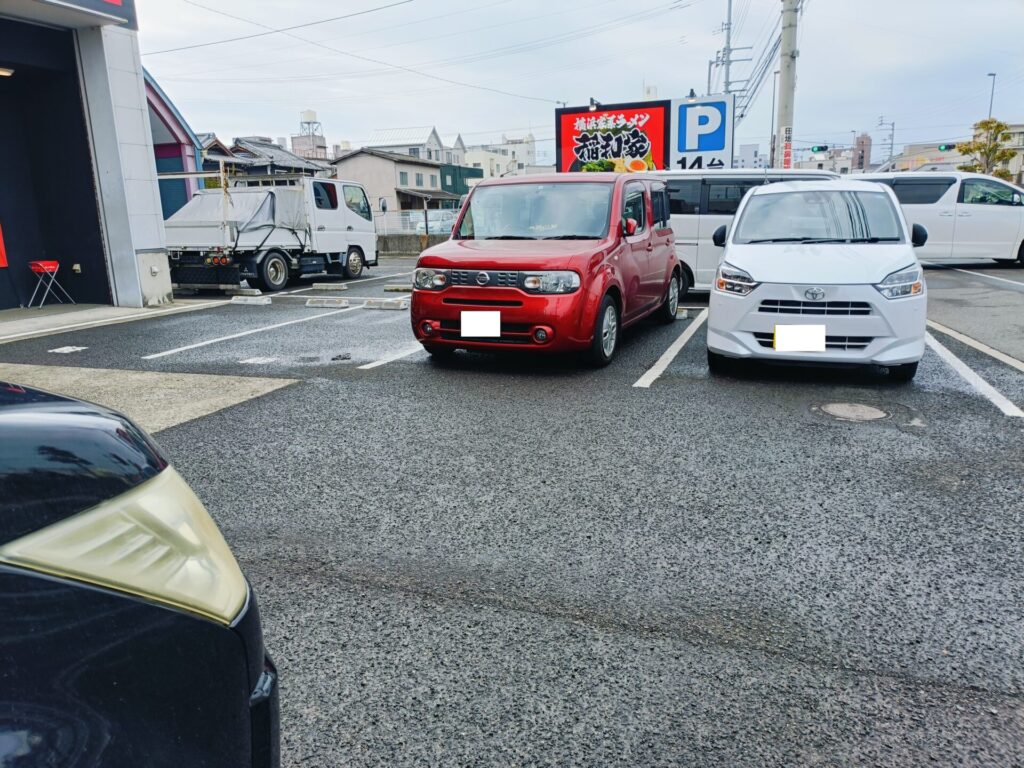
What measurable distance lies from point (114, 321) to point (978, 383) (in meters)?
10.3

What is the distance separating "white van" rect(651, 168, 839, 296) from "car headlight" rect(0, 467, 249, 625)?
1001cm

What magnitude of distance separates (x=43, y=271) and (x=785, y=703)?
12438mm

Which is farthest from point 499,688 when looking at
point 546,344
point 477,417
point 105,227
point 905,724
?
point 105,227

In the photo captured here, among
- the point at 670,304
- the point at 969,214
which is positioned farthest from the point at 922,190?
the point at 670,304

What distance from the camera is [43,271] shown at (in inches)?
444

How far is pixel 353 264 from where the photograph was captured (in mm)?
16250

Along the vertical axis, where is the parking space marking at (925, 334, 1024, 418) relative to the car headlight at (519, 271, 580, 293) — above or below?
below

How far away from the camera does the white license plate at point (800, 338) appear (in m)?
5.64

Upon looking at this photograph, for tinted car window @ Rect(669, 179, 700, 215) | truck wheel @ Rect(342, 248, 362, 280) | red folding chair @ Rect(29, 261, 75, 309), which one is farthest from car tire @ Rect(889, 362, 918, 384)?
truck wheel @ Rect(342, 248, 362, 280)

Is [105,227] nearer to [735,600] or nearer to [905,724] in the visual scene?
[735,600]

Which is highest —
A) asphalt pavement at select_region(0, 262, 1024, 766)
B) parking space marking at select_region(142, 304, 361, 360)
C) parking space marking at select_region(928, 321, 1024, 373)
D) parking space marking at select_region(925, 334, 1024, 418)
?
parking space marking at select_region(142, 304, 361, 360)

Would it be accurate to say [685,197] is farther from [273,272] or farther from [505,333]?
[273,272]

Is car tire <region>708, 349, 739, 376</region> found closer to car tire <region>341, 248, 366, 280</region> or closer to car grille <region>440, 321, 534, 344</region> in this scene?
car grille <region>440, 321, 534, 344</region>

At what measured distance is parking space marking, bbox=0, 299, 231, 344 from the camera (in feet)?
29.6
